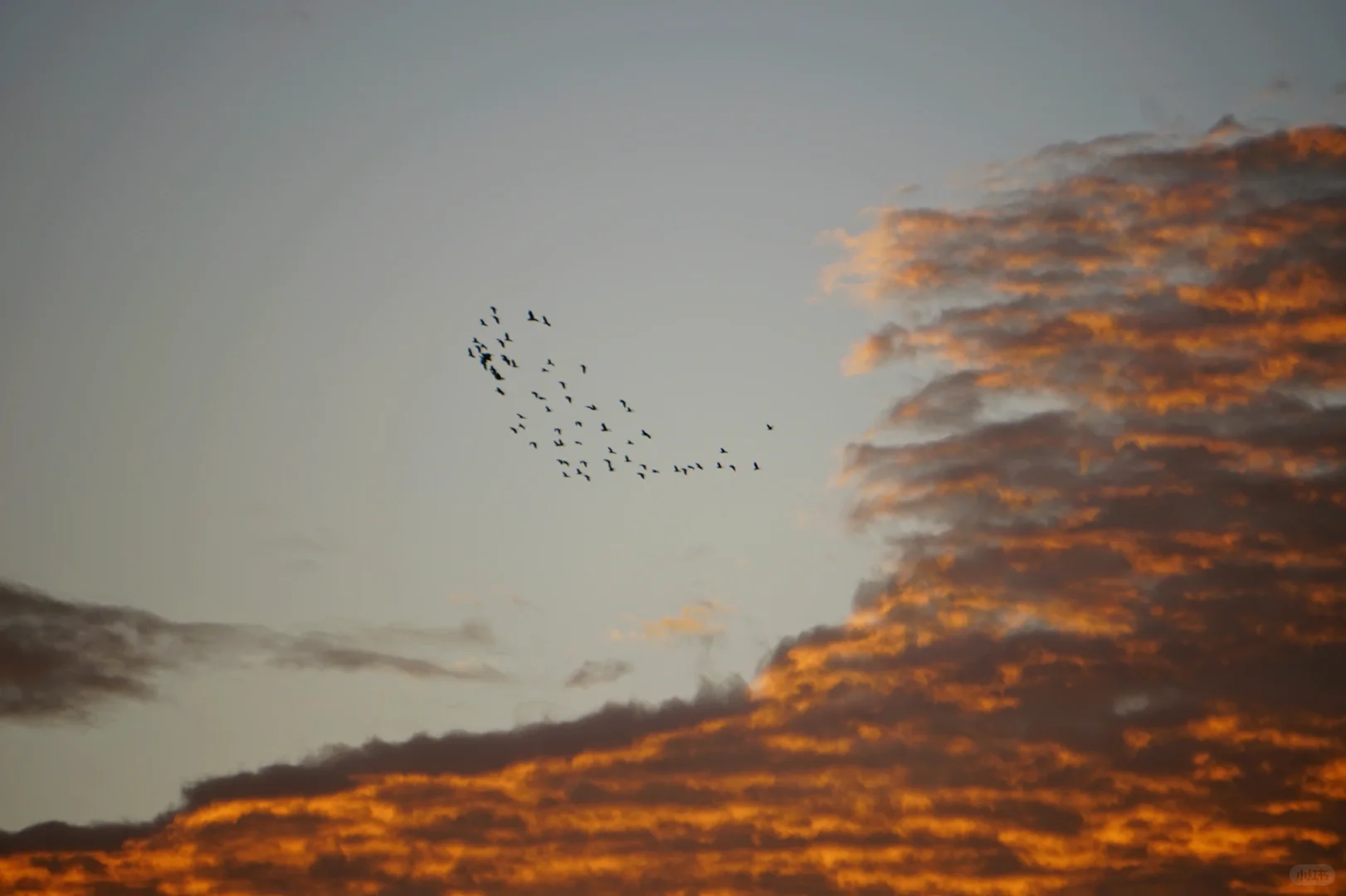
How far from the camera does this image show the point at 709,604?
16050 cm

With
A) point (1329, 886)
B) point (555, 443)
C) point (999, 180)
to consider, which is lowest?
point (1329, 886)

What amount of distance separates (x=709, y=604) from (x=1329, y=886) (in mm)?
72831

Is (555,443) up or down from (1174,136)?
down

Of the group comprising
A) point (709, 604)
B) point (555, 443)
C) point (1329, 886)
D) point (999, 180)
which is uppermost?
point (999, 180)

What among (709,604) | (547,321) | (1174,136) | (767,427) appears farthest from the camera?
(709,604)

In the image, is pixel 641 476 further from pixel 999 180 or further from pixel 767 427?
pixel 999 180

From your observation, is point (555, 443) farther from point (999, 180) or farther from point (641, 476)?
point (999, 180)

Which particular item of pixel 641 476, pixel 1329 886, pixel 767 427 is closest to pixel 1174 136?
pixel 767 427

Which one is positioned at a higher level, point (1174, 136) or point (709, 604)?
point (1174, 136)

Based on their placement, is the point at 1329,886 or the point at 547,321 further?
the point at 1329,886

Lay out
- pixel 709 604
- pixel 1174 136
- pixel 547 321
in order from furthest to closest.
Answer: pixel 709 604
pixel 1174 136
pixel 547 321

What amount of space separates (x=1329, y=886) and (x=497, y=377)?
105799mm

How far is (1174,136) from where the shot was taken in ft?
475

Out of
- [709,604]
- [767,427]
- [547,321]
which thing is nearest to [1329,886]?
[709,604]
